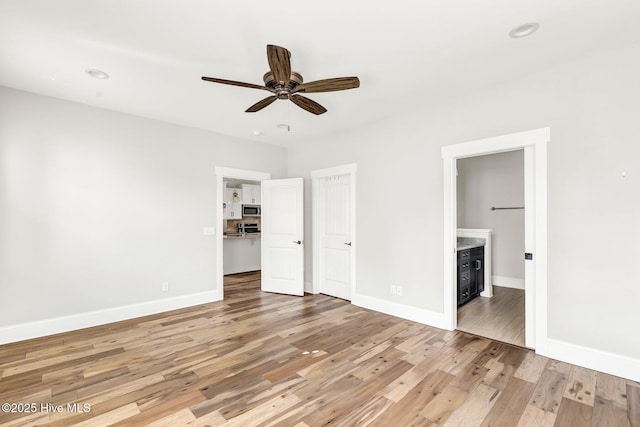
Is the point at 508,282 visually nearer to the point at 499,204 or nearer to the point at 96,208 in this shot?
the point at 499,204

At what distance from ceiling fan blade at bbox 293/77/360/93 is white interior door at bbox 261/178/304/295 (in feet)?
9.28

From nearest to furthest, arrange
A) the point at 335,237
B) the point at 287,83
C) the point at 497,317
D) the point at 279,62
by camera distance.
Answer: the point at 279,62 → the point at 287,83 → the point at 497,317 → the point at 335,237

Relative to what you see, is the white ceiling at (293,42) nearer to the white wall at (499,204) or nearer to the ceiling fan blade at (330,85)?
the ceiling fan blade at (330,85)

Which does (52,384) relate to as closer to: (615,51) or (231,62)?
(231,62)

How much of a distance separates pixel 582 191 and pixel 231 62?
3.44 metres

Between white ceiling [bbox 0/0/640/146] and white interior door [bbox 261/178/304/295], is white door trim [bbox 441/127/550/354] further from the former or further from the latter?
white interior door [bbox 261/178/304/295]

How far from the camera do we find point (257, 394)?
2.30 meters

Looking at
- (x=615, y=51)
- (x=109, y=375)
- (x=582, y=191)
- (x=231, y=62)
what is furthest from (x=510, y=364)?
(x=231, y=62)

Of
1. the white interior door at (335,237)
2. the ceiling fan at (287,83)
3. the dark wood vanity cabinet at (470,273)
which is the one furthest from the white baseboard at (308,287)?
the ceiling fan at (287,83)

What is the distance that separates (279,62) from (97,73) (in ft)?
7.03

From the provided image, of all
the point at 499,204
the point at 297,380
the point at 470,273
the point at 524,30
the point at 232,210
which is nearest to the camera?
the point at 524,30

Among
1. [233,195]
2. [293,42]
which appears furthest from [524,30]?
[233,195]

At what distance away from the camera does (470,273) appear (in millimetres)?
4699

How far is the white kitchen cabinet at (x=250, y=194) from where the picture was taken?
765 cm
